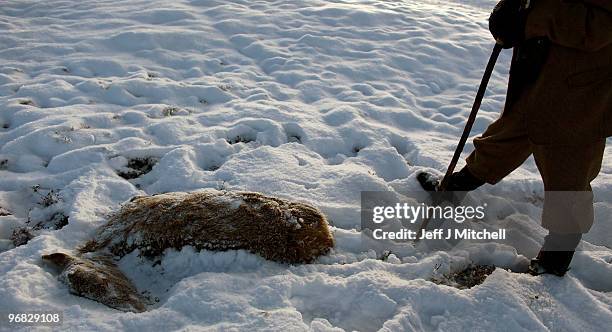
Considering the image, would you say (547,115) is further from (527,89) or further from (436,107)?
(436,107)

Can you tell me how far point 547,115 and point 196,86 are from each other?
4.24 metres

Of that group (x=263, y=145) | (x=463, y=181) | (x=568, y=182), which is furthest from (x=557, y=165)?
(x=263, y=145)

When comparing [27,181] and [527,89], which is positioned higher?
[527,89]

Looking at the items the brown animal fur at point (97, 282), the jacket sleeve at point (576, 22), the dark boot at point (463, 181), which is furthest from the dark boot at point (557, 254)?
the brown animal fur at point (97, 282)

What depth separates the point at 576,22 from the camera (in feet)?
7.47

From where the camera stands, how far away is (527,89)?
268 cm

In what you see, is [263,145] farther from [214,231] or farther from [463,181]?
[463,181]

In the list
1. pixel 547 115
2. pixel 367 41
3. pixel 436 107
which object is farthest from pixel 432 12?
pixel 547 115

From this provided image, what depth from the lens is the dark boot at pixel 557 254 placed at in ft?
8.98

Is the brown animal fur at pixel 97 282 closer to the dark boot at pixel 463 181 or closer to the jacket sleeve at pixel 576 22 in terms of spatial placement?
the dark boot at pixel 463 181

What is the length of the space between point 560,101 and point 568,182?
47 cm

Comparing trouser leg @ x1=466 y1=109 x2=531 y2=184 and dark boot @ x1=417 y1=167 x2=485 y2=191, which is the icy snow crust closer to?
dark boot @ x1=417 y1=167 x2=485 y2=191

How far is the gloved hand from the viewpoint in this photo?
2582 mm

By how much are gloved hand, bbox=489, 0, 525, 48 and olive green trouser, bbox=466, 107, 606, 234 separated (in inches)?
16.8
